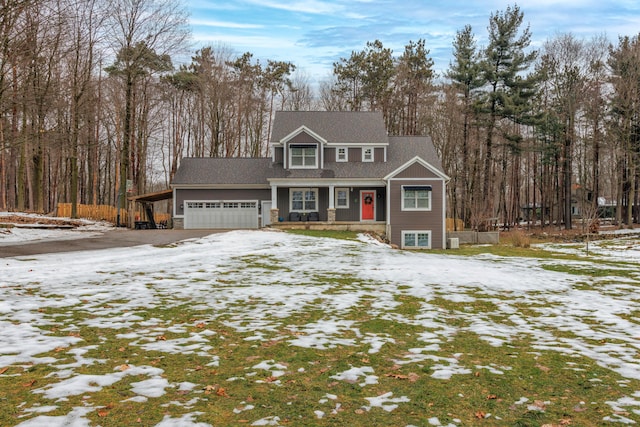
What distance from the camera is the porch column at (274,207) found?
27344 mm

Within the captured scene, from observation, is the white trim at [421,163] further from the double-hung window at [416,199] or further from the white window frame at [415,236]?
the white window frame at [415,236]

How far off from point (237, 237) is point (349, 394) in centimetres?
1624

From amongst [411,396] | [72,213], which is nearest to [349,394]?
[411,396]

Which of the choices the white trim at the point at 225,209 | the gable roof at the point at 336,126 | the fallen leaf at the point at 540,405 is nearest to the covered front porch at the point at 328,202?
the white trim at the point at 225,209

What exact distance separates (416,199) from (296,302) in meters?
20.8

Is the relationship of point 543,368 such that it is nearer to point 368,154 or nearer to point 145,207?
point 368,154

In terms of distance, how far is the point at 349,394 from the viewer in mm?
3988

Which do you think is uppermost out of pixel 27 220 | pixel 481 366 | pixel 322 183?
pixel 322 183

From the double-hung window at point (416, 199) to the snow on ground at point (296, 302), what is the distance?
1336cm

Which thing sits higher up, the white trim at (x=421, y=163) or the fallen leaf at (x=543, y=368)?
the white trim at (x=421, y=163)

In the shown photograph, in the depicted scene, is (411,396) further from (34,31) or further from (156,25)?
(156,25)

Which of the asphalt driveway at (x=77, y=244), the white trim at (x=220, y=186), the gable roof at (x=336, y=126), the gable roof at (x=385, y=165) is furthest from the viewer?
the gable roof at (x=336, y=126)

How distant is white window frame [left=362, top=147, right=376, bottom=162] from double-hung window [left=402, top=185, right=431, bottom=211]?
412cm

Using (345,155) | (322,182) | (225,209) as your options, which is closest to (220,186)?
(225,209)
